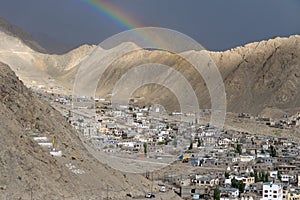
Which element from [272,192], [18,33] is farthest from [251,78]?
[18,33]

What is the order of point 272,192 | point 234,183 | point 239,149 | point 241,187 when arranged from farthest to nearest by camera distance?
1. point 239,149
2. point 234,183
3. point 241,187
4. point 272,192

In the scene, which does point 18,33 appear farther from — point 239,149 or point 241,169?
point 241,169

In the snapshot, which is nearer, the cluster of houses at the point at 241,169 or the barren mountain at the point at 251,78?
the cluster of houses at the point at 241,169

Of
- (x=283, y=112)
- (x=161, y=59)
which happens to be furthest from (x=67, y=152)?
(x=161, y=59)

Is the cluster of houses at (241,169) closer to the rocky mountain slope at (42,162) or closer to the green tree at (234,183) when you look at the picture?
the green tree at (234,183)

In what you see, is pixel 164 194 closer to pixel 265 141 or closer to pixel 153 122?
pixel 265 141

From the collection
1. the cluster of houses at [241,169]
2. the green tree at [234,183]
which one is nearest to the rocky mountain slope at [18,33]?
the cluster of houses at [241,169]

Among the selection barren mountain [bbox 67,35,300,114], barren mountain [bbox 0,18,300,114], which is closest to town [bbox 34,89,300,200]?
barren mountain [bbox 67,35,300,114]
